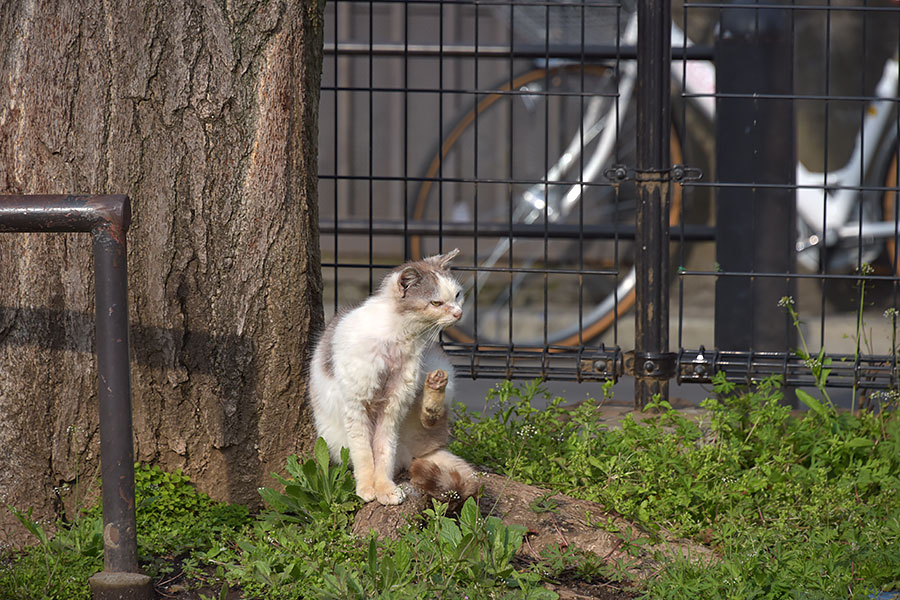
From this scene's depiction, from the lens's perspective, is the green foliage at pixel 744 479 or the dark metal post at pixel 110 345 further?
the green foliage at pixel 744 479

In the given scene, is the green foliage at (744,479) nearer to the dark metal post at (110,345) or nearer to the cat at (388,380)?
the cat at (388,380)

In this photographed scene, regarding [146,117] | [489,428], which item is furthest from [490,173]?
[146,117]

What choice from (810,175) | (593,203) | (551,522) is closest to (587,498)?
(551,522)

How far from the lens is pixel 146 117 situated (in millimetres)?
2561

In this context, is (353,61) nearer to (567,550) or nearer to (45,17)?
(45,17)

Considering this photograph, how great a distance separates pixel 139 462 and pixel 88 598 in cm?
47

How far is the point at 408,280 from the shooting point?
2.64 metres

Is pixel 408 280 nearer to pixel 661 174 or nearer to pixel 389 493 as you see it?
pixel 389 493

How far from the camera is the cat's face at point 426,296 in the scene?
2633 mm

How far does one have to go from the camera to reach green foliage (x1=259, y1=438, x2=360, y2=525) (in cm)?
257

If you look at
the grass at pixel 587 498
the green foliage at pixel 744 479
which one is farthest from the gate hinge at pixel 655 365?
the grass at pixel 587 498

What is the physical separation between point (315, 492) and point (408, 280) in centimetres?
61

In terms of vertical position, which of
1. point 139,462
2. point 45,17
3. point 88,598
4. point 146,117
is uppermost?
point 45,17

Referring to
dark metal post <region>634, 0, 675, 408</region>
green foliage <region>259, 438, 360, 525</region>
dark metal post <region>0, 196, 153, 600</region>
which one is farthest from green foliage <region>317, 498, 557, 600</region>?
dark metal post <region>634, 0, 675, 408</region>
